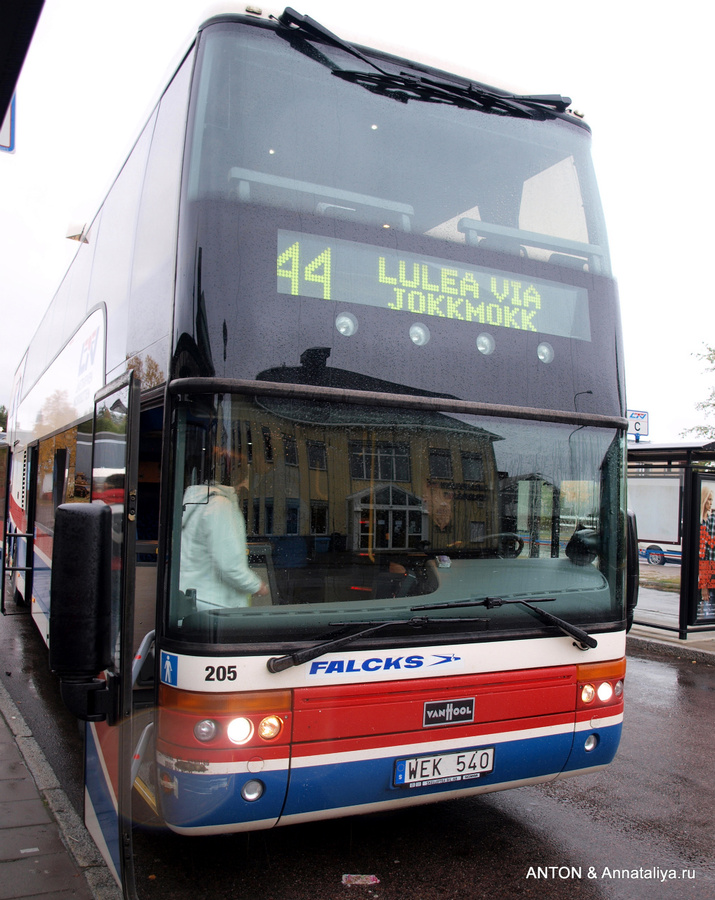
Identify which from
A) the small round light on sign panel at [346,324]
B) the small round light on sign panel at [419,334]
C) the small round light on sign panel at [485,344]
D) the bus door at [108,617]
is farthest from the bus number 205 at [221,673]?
the small round light on sign panel at [485,344]

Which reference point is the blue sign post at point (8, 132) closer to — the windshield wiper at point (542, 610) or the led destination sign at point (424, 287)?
the led destination sign at point (424, 287)

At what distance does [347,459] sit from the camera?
12.0ft

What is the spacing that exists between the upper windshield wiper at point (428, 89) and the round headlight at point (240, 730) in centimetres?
328

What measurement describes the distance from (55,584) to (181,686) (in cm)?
79

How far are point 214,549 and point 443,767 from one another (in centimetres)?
160

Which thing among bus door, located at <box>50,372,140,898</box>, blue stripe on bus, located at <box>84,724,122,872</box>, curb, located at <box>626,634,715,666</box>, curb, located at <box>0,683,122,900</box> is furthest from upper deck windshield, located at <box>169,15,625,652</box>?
curb, located at <box>626,634,715,666</box>

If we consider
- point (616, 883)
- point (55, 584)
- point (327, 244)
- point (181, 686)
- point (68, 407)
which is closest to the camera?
point (55, 584)

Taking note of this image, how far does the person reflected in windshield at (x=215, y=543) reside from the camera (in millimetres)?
3424

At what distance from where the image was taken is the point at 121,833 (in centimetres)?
311

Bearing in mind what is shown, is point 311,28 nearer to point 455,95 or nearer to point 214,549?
point 455,95

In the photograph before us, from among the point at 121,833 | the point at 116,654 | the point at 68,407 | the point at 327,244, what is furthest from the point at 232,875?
the point at 68,407

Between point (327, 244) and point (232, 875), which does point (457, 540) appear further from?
point (232, 875)

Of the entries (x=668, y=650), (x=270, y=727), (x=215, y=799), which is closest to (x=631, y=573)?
(x=270, y=727)

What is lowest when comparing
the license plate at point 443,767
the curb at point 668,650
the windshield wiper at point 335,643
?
the curb at point 668,650
